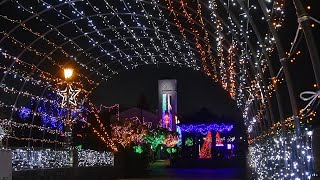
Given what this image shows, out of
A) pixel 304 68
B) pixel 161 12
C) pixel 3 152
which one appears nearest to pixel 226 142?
pixel 161 12

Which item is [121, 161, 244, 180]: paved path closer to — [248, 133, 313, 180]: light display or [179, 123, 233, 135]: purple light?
[179, 123, 233, 135]: purple light

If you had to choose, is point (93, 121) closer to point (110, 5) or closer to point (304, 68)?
point (110, 5)

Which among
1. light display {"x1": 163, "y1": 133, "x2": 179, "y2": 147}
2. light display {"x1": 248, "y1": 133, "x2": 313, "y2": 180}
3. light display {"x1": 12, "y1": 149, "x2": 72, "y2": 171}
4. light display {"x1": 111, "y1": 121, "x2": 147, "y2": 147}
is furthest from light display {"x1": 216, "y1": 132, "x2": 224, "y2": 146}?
light display {"x1": 248, "y1": 133, "x2": 313, "y2": 180}

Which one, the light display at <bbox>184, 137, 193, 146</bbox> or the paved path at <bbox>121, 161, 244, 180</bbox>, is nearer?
the paved path at <bbox>121, 161, 244, 180</bbox>

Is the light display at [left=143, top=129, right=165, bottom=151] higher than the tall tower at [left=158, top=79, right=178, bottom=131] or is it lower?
lower

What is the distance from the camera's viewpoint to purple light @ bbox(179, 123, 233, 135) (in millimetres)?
43812

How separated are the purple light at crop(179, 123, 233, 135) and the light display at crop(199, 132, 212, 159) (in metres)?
1.13

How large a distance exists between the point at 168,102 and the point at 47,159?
57.7 m

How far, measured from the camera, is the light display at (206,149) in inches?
1682

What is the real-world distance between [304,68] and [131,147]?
1971 centimetres

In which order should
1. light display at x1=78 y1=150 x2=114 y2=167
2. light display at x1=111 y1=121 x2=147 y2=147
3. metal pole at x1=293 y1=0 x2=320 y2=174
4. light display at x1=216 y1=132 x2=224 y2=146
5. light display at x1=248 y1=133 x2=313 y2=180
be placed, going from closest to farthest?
metal pole at x1=293 y1=0 x2=320 y2=174, light display at x1=248 y1=133 x2=313 y2=180, light display at x1=78 y1=150 x2=114 y2=167, light display at x1=111 y1=121 x2=147 y2=147, light display at x1=216 y1=132 x2=224 y2=146

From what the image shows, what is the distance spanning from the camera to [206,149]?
42906 mm

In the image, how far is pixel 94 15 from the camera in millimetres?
19922

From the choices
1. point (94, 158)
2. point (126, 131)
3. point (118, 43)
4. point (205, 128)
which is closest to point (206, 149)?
point (205, 128)
